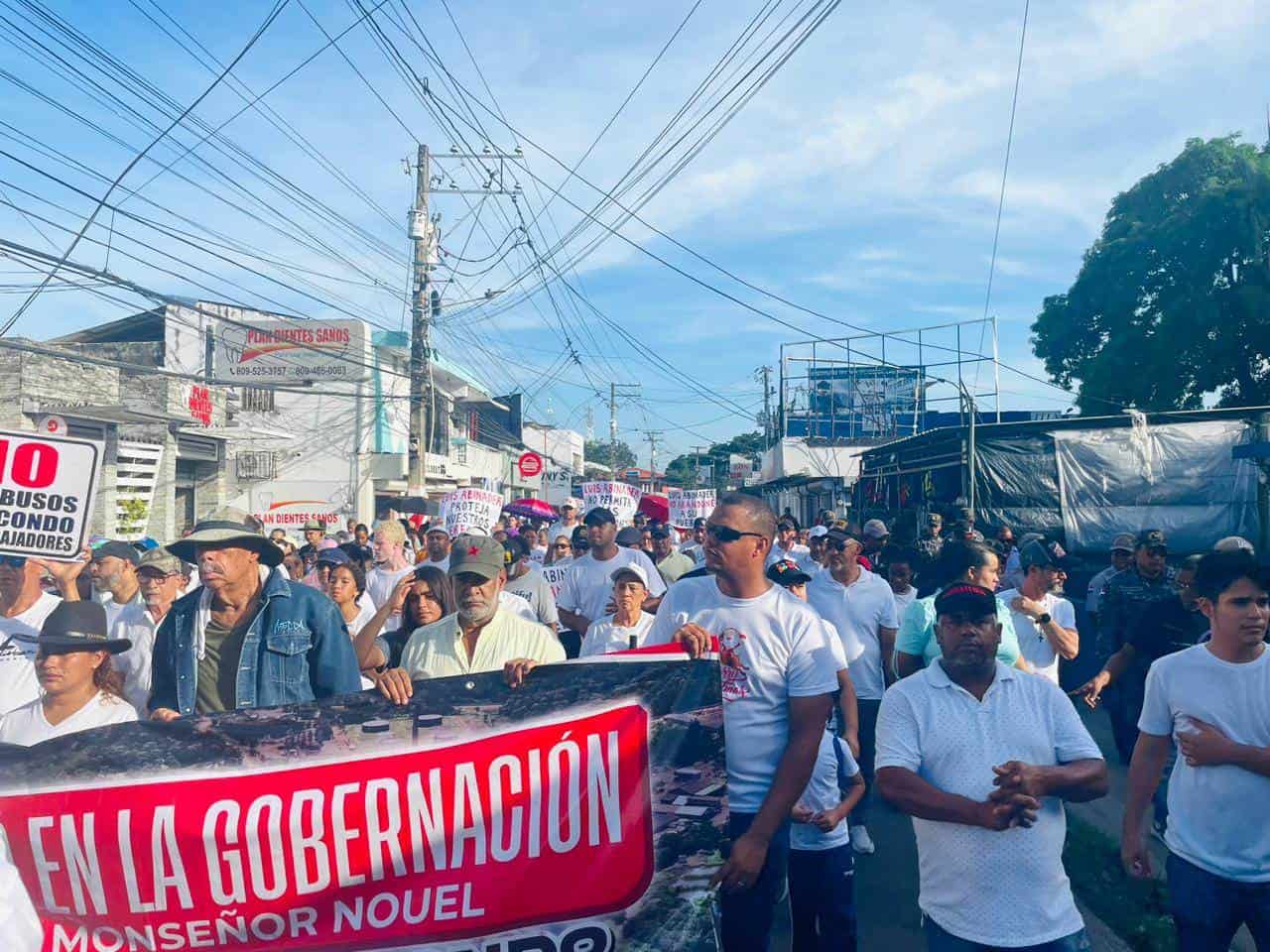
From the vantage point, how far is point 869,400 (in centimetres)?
3903

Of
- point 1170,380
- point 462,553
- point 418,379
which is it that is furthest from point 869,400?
point 462,553

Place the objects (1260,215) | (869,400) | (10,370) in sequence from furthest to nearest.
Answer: (869,400), (1260,215), (10,370)

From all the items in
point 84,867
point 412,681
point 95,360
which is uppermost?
point 95,360

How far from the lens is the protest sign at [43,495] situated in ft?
15.2

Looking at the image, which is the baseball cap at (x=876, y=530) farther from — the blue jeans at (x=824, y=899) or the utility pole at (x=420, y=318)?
the utility pole at (x=420, y=318)

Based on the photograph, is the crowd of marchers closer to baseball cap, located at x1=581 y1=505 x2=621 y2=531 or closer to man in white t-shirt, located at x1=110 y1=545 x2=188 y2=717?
man in white t-shirt, located at x1=110 y1=545 x2=188 y2=717

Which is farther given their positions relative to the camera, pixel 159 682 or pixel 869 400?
pixel 869 400

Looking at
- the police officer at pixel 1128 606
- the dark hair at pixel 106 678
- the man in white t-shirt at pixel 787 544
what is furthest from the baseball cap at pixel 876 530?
the dark hair at pixel 106 678

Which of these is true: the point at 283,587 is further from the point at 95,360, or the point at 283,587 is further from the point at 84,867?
the point at 95,360

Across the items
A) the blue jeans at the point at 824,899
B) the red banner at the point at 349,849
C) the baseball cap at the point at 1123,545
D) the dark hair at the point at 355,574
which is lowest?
the blue jeans at the point at 824,899

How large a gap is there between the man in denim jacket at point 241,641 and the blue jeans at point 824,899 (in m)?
1.93

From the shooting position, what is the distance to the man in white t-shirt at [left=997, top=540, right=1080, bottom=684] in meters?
5.70

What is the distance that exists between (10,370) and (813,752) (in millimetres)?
16262

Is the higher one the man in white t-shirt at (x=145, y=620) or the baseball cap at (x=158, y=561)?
the baseball cap at (x=158, y=561)
